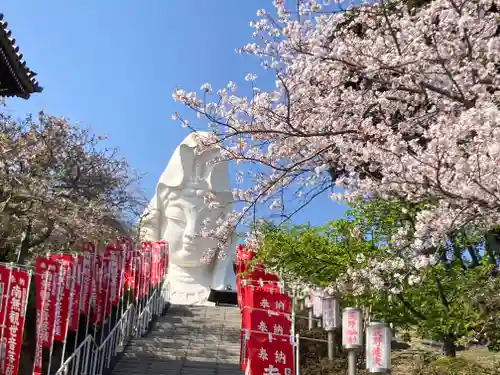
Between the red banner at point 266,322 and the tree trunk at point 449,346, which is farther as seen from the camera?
the tree trunk at point 449,346

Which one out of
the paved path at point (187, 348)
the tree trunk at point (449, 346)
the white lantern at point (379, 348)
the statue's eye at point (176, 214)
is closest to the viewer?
the white lantern at point (379, 348)

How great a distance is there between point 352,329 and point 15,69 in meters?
7.19

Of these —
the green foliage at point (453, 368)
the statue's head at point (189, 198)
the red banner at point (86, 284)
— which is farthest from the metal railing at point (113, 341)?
the green foliage at point (453, 368)

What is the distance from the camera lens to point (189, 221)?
19.5 meters

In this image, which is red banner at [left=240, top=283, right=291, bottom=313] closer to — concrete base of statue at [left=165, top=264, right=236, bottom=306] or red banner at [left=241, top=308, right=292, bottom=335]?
red banner at [left=241, top=308, right=292, bottom=335]

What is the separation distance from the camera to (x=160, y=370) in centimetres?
1006

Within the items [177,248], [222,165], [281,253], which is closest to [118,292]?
[281,253]

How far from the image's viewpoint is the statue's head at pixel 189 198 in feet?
63.2

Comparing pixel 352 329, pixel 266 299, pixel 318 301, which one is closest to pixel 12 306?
pixel 266 299

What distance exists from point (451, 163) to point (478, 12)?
1.71 m

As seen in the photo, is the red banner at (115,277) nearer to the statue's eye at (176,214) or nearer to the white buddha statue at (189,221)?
the white buddha statue at (189,221)

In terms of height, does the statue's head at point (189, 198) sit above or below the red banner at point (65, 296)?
above

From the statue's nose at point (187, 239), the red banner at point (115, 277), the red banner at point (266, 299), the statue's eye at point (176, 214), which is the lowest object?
the red banner at point (266, 299)

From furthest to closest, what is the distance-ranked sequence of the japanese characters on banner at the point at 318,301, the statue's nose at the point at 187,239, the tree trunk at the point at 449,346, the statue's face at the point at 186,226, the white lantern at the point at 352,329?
the statue's face at the point at 186,226
the statue's nose at the point at 187,239
the tree trunk at the point at 449,346
the japanese characters on banner at the point at 318,301
the white lantern at the point at 352,329
